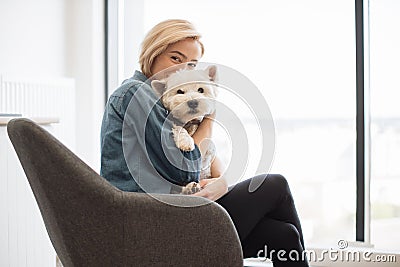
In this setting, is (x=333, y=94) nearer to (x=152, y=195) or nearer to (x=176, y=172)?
(x=176, y=172)

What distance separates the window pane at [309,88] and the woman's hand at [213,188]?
4.20ft

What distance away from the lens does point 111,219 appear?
146 cm

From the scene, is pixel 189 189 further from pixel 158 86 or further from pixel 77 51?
pixel 77 51

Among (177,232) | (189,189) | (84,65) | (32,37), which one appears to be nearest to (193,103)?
(189,189)

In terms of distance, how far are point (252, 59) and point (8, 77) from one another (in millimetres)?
1167

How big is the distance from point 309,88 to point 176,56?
127 cm

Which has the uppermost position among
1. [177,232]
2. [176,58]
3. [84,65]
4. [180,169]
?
[176,58]

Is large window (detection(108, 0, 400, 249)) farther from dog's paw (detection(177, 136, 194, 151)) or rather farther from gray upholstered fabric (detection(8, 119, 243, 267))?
gray upholstered fabric (detection(8, 119, 243, 267))

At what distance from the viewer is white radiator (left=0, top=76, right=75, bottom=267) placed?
2.23 metres

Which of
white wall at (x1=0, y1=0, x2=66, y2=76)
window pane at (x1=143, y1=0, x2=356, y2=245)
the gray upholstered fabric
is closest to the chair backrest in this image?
the gray upholstered fabric

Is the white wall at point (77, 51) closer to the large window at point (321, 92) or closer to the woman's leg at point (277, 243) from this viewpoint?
the large window at point (321, 92)

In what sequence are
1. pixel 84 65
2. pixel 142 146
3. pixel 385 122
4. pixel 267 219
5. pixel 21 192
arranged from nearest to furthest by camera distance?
1. pixel 142 146
2. pixel 267 219
3. pixel 21 192
4. pixel 385 122
5. pixel 84 65

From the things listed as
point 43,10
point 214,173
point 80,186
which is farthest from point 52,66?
point 80,186

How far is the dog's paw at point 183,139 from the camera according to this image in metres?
1.67
